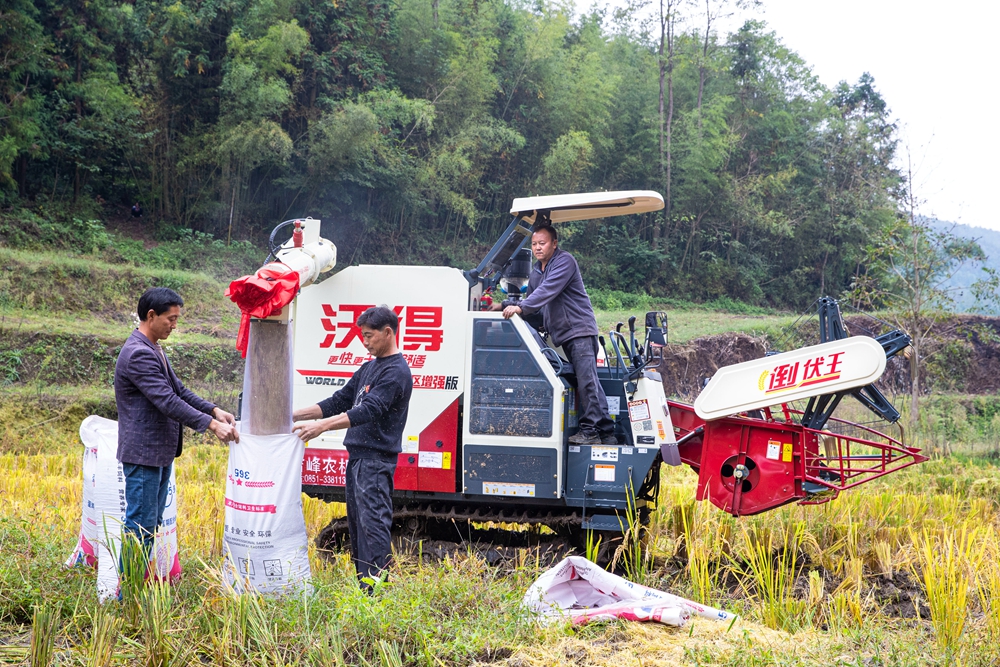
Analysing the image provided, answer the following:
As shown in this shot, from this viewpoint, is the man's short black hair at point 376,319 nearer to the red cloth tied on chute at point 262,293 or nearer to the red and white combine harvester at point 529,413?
the red cloth tied on chute at point 262,293

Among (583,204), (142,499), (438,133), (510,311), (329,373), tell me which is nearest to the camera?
(142,499)

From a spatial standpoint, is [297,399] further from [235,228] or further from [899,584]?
[235,228]

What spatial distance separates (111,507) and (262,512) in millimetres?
935

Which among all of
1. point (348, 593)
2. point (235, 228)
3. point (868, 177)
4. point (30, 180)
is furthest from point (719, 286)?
point (348, 593)

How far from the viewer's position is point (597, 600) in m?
4.73

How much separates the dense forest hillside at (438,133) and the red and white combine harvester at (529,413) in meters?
10.4

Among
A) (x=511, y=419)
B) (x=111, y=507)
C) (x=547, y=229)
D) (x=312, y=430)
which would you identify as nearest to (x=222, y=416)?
(x=312, y=430)

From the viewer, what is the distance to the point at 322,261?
18.4 feet

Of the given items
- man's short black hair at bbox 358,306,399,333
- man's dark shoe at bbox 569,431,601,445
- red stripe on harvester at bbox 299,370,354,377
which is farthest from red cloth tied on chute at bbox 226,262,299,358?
man's dark shoe at bbox 569,431,601,445

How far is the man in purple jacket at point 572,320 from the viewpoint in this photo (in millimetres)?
5766

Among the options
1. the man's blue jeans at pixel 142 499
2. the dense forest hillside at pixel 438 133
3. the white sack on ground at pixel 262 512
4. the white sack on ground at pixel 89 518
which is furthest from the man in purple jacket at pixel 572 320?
the dense forest hillside at pixel 438 133

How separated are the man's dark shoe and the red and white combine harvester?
Answer: 4cm

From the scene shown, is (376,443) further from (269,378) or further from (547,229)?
(547,229)

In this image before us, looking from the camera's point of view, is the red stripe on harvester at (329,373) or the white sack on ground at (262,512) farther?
the red stripe on harvester at (329,373)
